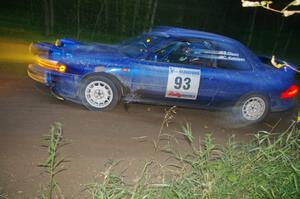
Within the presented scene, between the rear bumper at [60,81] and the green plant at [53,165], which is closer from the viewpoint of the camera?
the green plant at [53,165]

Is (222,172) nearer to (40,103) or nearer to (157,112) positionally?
(157,112)

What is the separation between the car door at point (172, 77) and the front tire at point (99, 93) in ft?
1.35

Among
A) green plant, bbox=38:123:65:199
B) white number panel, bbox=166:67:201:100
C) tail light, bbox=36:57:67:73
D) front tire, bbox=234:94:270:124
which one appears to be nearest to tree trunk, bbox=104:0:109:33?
tail light, bbox=36:57:67:73

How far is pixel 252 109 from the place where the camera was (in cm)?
844

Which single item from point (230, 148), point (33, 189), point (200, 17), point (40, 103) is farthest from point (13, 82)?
point (200, 17)

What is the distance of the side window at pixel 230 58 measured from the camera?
7.98m

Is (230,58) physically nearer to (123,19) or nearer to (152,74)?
(152,74)

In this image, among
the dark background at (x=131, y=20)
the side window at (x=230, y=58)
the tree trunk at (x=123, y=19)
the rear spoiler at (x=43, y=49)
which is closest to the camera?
the rear spoiler at (x=43, y=49)

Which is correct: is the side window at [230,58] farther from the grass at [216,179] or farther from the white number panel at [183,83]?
the grass at [216,179]

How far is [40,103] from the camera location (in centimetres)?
766

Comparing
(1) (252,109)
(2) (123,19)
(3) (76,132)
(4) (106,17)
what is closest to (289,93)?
(1) (252,109)

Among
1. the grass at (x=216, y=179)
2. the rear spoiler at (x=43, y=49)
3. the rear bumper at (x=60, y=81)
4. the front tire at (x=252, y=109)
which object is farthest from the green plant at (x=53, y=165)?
the front tire at (x=252, y=109)

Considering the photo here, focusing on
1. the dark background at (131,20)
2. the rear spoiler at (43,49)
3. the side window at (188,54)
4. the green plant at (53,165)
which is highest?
the side window at (188,54)

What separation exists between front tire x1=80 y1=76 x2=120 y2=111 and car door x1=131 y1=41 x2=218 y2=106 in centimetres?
41
